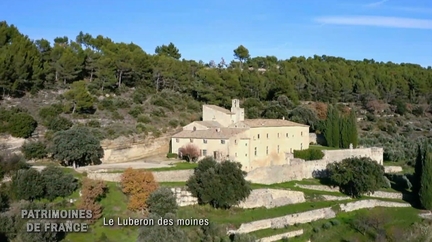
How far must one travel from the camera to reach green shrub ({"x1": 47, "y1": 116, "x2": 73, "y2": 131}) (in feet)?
132

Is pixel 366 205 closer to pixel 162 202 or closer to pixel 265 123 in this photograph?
pixel 265 123

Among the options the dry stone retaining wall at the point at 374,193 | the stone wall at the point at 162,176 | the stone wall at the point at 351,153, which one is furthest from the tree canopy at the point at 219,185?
the stone wall at the point at 351,153

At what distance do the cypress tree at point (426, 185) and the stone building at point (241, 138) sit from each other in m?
12.0

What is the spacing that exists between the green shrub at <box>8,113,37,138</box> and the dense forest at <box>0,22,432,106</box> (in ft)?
22.1

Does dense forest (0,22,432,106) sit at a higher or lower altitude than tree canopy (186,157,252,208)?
higher

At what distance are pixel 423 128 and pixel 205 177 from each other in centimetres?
4618

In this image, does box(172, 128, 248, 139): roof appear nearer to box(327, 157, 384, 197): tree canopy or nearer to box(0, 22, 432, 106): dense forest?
box(327, 157, 384, 197): tree canopy

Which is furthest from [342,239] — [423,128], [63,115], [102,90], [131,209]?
[423,128]

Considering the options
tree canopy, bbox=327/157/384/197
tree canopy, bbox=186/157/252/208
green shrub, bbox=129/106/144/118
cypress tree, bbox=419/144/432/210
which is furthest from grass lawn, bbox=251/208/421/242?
green shrub, bbox=129/106/144/118

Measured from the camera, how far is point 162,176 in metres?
34.1

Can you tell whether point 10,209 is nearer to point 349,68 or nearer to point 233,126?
point 233,126

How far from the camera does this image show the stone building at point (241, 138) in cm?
3931

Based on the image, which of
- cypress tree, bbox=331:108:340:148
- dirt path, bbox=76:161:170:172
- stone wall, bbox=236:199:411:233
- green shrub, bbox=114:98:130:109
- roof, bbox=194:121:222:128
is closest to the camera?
stone wall, bbox=236:199:411:233

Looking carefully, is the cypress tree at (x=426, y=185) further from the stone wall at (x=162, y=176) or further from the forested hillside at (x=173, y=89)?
the stone wall at (x=162, y=176)
